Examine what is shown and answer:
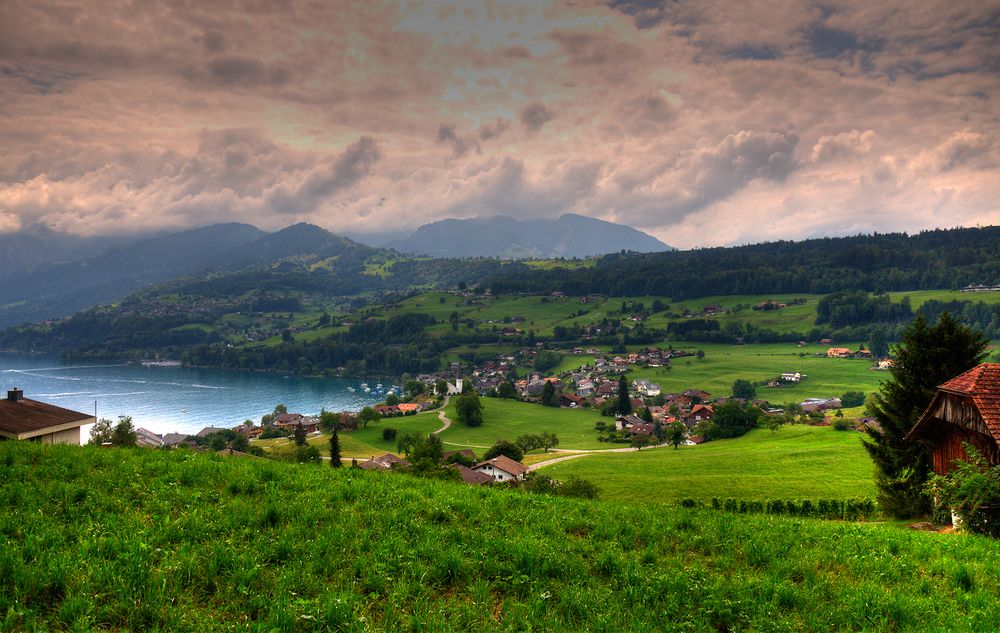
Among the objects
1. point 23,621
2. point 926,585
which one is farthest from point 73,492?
point 926,585

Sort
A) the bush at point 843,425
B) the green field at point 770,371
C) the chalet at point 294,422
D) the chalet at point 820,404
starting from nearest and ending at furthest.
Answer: the bush at point 843,425, the chalet at point 820,404, the chalet at point 294,422, the green field at point 770,371

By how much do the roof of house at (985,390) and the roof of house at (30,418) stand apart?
34704mm

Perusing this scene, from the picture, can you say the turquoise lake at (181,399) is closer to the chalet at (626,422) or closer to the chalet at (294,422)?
the chalet at (294,422)

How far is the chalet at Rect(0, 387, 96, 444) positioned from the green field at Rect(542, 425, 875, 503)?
37.6 metres

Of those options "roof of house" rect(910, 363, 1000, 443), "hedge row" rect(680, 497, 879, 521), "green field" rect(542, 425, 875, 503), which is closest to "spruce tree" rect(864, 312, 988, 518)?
"hedge row" rect(680, 497, 879, 521)

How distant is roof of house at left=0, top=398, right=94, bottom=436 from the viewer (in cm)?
2448

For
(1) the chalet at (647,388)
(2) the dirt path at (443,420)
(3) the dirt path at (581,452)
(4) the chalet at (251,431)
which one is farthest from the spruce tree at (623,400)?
(4) the chalet at (251,431)

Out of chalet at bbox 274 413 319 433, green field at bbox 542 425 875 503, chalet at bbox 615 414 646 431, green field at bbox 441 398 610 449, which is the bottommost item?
chalet at bbox 274 413 319 433

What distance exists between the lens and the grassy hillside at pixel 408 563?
6020 mm

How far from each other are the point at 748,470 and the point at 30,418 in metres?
56.6

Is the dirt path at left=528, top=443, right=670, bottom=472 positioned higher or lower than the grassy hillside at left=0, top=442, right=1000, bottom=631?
lower

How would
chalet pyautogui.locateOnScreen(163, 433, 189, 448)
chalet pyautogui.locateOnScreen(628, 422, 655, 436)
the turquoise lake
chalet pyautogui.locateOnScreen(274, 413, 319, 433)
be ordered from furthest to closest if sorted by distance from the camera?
the turquoise lake
chalet pyautogui.locateOnScreen(274, 413, 319, 433)
chalet pyautogui.locateOnScreen(163, 433, 189, 448)
chalet pyautogui.locateOnScreen(628, 422, 655, 436)

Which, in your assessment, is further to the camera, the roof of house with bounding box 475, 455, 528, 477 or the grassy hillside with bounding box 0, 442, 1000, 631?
the roof of house with bounding box 475, 455, 528, 477

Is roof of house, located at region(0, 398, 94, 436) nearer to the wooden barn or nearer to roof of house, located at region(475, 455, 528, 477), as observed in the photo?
the wooden barn
